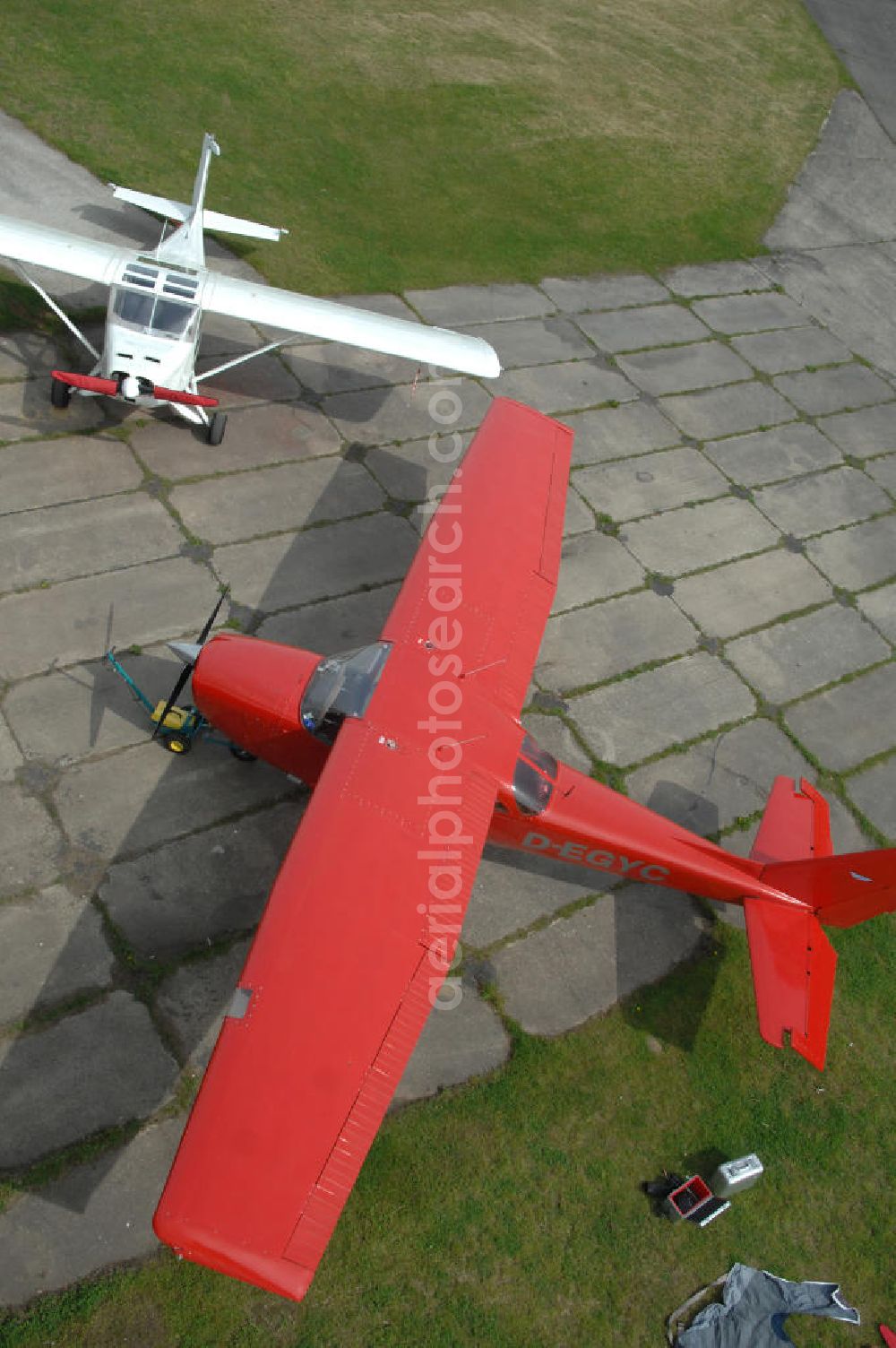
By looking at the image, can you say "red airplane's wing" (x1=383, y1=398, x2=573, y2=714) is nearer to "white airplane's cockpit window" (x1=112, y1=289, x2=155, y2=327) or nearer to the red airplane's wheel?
the red airplane's wheel

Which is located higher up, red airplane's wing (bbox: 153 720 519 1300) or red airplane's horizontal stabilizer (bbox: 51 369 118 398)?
red airplane's wing (bbox: 153 720 519 1300)

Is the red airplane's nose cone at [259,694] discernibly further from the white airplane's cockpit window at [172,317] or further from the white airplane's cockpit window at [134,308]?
the white airplane's cockpit window at [134,308]

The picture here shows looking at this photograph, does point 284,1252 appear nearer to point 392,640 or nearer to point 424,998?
point 424,998

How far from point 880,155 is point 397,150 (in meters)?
17.4

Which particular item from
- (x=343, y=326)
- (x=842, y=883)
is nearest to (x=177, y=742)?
(x=343, y=326)

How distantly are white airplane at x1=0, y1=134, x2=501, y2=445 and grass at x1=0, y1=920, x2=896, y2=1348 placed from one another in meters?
10.1

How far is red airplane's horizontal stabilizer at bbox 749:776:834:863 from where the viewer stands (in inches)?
453

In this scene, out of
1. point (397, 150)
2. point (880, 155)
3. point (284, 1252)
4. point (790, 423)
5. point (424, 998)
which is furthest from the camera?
point (880, 155)

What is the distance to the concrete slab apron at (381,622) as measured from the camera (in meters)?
10.2

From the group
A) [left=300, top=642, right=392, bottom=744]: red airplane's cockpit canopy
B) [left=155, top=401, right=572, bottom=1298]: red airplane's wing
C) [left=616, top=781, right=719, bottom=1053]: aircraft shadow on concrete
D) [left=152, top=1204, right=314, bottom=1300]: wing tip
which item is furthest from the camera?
[left=616, top=781, right=719, bottom=1053]: aircraft shadow on concrete

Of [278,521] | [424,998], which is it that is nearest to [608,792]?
[424,998]

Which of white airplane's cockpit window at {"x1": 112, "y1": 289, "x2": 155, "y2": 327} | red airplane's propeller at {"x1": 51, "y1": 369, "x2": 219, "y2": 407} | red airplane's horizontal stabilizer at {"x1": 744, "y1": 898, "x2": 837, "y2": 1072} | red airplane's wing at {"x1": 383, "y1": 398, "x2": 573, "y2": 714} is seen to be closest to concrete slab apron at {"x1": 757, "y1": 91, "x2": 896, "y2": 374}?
red airplane's wing at {"x1": 383, "y1": 398, "x2": 573, "y2": 714}

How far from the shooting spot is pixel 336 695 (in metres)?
10.8

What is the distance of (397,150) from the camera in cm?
2484
